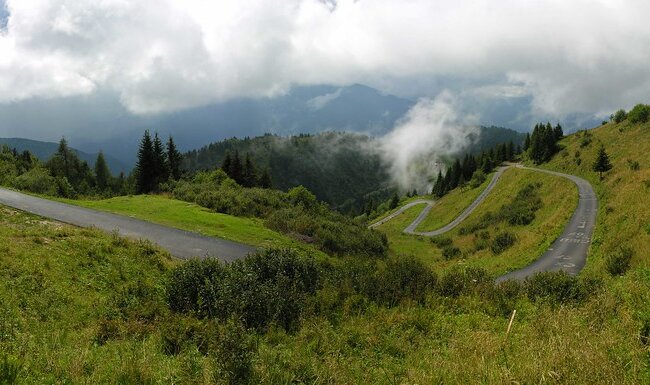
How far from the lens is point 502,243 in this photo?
4384 cm

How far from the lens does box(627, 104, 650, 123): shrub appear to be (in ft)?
247

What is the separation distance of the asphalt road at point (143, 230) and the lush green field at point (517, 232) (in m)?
10.1

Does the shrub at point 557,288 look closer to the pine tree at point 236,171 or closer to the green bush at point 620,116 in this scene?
the pine tree at point 236,171

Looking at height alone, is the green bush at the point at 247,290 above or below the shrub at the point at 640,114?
below

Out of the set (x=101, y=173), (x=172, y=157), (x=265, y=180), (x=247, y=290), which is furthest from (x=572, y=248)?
(x=101, y=173)

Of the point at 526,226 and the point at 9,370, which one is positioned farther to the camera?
the point at 526,226

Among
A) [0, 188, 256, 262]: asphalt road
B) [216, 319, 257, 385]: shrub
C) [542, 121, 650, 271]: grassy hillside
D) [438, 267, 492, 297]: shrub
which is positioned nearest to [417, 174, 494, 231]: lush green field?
[542, 121, 650, 271]: grassy hillside

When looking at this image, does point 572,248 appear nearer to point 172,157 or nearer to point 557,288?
point 557,288

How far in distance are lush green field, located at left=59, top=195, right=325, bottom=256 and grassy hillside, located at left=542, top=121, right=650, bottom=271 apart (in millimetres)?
17472

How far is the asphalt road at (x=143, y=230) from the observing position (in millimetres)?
18328

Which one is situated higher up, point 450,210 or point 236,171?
point 236,171

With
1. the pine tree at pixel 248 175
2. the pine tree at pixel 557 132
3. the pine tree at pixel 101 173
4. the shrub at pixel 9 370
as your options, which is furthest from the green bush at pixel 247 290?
the pine tree at pixel 101 173

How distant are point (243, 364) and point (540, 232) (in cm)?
4354

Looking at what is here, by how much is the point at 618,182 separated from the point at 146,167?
60608mm
